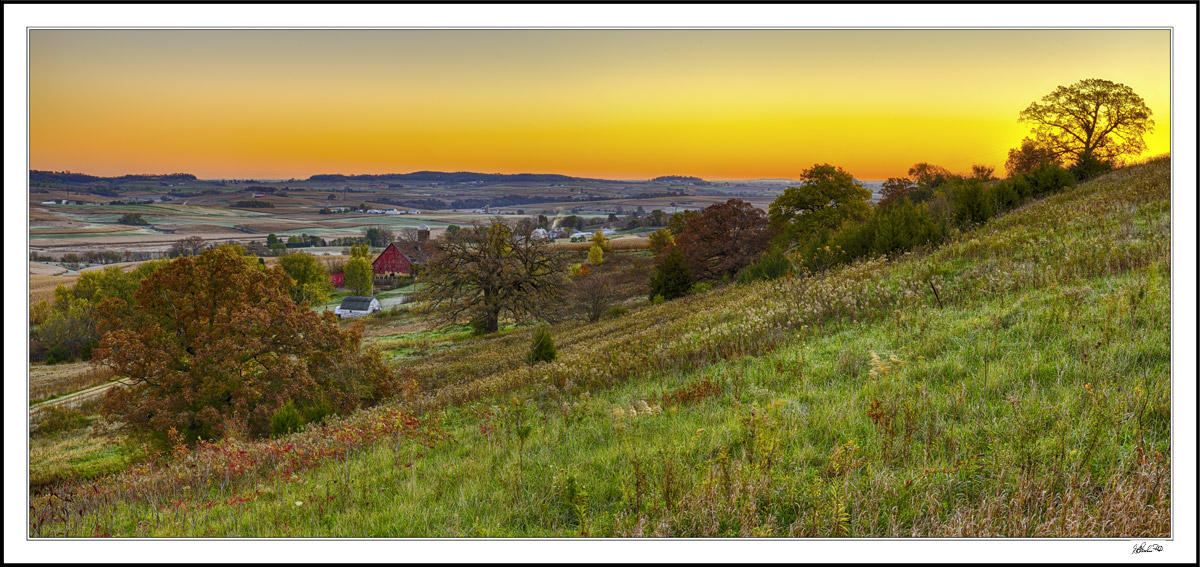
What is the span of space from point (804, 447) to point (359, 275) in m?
72.3

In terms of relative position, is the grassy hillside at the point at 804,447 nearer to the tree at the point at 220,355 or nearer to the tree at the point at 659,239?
the tree at the point at 220,355

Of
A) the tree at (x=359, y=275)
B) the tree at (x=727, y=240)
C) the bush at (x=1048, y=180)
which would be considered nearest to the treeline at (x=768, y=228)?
the tree at (x=727, y=240)

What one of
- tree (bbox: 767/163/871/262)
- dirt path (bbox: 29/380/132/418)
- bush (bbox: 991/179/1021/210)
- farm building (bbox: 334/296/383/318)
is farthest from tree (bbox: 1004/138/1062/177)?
farm building (bbox: 334/296/383/318)

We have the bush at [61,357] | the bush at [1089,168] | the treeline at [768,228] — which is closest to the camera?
the bush at [1089,168]

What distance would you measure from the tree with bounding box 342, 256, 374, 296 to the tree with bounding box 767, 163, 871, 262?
49134mm

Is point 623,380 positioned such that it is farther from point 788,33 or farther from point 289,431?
point 289,431

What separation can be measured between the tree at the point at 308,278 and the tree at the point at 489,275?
32.6m

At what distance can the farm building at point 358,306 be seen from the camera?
6588 centimetres

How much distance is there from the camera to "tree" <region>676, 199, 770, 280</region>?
45500 mm

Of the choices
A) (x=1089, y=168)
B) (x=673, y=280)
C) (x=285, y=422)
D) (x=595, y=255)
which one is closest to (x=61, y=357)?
(x=285, y=422)

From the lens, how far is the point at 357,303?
220 ft

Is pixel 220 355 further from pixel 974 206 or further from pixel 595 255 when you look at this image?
pixel 595 255

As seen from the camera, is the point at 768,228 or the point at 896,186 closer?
the point at 768,228

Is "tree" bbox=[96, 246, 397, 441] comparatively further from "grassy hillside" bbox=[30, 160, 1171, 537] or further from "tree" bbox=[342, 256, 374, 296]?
"tree" bbox=[342, 256, 374, 296]
